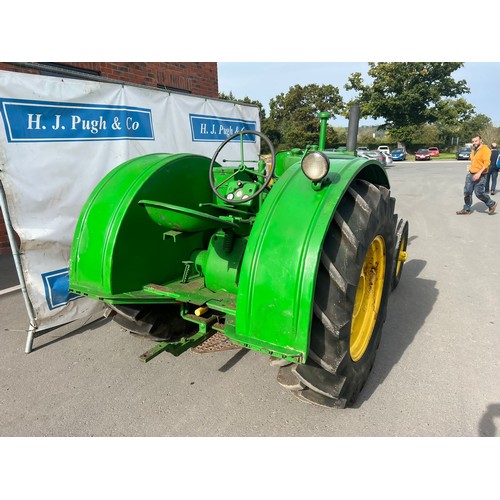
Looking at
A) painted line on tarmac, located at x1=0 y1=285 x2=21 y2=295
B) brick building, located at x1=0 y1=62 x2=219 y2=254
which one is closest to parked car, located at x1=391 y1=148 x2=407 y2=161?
brick building, located at x1=0 y1=62 x2=219 y2=254

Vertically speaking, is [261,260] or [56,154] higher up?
[56,154]

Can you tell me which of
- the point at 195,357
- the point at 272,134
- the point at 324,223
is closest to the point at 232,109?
the point at 195,357

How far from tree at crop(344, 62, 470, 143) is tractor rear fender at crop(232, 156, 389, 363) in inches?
1677

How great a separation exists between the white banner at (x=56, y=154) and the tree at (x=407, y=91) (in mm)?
40854

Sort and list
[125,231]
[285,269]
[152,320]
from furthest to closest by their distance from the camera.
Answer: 1. [152,320]
2. [125,231]
3. [285,269]

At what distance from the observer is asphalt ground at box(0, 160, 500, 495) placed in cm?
215

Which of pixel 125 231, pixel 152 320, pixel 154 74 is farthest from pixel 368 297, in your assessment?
pixel 154 74

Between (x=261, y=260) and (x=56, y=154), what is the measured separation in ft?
9.24

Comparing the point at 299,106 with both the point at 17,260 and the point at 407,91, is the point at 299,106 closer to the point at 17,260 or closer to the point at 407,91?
the point at 407,91

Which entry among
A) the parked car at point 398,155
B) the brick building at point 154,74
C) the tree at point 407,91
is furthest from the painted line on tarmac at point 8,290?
the tree at point 407,91

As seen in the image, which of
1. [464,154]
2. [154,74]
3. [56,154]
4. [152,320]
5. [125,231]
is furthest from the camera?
[464,154]

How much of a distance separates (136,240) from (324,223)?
141 cm

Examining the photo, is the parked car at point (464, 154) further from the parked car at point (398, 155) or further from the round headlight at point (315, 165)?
the round headlight at point (315, 165)

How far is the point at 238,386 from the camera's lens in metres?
2.52
